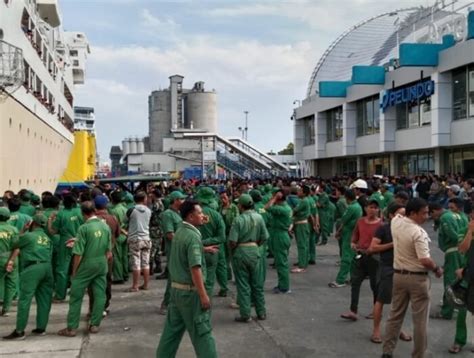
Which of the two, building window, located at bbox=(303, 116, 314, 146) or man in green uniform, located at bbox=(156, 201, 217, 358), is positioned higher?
building window, located at bbox=(303, 116, 314, 146)

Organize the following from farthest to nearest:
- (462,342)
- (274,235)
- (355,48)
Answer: (355,48) → (274,235) → (462,342)

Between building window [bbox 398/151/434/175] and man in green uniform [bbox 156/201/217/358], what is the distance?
75.8 feet

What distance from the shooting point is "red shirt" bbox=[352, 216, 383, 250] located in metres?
6.78

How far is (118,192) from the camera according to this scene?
33.0 ft

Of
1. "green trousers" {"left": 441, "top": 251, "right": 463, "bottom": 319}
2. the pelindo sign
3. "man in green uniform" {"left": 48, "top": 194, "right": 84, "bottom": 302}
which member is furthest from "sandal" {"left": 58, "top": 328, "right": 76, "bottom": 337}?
the pelindo sign

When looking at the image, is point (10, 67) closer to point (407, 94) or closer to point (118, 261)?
point (118, 261)

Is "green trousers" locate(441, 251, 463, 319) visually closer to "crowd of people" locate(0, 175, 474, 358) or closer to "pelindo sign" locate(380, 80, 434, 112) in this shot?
"crowd of people" locate(0, 175, 474, 358)

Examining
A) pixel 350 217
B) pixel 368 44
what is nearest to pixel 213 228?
pixel 350 217

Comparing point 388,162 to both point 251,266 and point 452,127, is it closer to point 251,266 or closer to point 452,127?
point 452,127

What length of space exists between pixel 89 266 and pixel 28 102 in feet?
52.8

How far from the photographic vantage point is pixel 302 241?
10.4 m

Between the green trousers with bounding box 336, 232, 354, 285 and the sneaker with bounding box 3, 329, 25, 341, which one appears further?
the green trousers with bounding box 336, 232, 354, 285

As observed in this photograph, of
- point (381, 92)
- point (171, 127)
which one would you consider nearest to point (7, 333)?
point (381, 92)

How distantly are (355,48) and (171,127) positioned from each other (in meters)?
42.7
